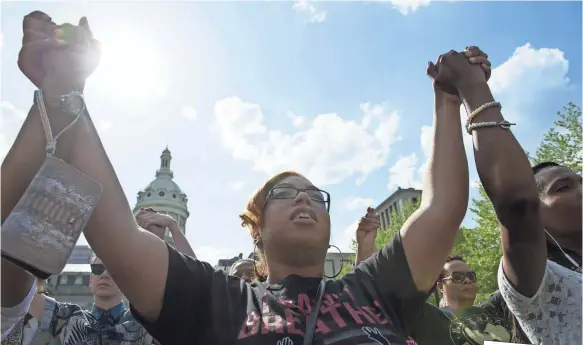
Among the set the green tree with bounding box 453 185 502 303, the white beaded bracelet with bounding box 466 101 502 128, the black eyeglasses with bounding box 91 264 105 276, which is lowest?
the black eyeglasses with bounding box 91 264 105 276

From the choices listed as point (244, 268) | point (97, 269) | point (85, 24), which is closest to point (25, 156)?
point (85, 24)

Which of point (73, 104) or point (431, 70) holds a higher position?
point (431, 70)

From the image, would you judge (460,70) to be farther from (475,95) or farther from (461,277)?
(461,277)

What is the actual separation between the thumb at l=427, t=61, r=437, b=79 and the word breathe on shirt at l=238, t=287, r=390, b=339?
1.08m

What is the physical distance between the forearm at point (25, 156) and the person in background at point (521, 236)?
148 cm

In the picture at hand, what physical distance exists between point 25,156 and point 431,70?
1701 mm

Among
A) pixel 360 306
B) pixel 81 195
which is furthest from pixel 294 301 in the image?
pixel 81 195

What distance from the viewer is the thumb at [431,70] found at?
192 centimetres

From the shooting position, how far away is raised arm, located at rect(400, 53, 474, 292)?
1.83 m

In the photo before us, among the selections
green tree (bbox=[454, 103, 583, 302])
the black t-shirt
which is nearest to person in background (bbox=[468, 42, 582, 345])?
the black t-shirt

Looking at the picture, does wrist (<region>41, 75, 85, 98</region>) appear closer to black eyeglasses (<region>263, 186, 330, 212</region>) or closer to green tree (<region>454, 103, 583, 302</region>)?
black eyeglasses (<region>263, 186, 330, 212</region>)

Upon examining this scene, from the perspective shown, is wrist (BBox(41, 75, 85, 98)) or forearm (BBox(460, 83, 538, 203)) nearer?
wrist (BBox(41, 75, 85, 98))

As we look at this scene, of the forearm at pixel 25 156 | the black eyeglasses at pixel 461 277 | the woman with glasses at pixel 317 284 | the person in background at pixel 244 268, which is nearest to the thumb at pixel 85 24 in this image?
the forearm at pixel 25 156

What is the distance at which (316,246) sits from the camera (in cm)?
211
